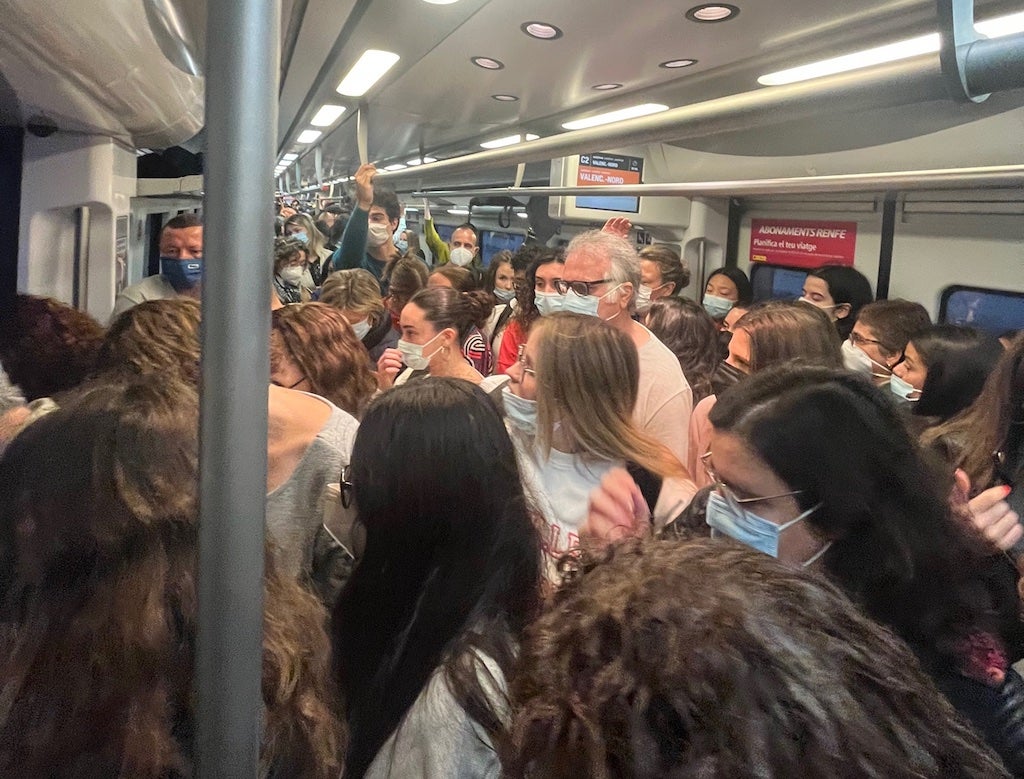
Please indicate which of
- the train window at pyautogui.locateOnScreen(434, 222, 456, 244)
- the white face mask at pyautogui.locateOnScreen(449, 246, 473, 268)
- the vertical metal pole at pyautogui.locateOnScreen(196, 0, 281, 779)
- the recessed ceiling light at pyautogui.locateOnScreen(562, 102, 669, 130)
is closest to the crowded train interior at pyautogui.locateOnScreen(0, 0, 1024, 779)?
the vertical metal pole at pyautogui.locateOnScreen(196, 0, 281, 779)

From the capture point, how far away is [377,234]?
230 inches

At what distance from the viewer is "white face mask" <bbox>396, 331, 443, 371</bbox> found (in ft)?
9.83

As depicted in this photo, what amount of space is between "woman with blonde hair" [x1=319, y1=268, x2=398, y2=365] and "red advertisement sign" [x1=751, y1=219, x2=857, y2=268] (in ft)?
8.62

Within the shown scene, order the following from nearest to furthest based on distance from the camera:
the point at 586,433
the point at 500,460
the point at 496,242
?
1. the point at 500,460
2. the point at 586,433
3. the point at 496,242

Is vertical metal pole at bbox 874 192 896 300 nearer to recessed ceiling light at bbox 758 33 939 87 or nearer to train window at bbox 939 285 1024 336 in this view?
train window at bbox 939 285 1024 336

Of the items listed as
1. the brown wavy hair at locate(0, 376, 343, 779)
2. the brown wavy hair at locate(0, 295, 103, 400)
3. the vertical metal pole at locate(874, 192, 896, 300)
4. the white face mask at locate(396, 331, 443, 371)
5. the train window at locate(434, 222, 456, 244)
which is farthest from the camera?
the train window at locate(434, 222, 456, 244)

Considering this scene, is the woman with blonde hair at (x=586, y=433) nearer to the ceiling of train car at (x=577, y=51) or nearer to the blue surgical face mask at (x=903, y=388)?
the blue surgical face mask at (x=903, y=388)

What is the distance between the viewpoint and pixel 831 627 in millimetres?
681

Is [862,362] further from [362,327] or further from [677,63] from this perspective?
[362,327]

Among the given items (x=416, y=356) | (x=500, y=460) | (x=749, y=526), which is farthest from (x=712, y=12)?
(x=500, y=460)

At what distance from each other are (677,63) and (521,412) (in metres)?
2.28

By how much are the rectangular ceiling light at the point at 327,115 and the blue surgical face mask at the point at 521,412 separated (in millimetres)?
4087

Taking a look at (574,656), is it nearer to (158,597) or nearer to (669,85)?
(158,597)

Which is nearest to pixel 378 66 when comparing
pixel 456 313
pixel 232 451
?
pixel 456 313
